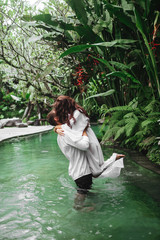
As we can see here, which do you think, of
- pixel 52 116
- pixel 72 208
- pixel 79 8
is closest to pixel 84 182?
pixel 72 208

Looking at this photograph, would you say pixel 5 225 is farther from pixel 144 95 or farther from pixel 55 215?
pixel 144 95

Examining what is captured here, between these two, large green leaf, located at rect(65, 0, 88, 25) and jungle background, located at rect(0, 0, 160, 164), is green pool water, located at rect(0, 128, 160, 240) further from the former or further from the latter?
large green leaf, located at rect(65, 0, 88, 25)

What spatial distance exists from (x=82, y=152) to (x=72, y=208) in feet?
1.96

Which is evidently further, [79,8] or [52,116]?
[79,8]

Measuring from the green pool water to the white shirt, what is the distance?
372 mm

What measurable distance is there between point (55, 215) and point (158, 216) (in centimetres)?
99

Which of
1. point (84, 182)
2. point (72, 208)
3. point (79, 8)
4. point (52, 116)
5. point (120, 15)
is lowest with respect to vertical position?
point (72, 208)

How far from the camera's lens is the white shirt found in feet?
8.61

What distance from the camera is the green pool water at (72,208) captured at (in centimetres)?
217

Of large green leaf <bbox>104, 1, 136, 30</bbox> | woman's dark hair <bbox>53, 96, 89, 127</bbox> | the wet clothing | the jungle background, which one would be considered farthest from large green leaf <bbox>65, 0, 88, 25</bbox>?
the wet clothing

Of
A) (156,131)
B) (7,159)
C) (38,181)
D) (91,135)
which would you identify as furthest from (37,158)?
(91,135)

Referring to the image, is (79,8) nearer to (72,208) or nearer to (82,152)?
(82,152)

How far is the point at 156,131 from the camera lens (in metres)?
4.75

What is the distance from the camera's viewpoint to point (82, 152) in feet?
9.02
